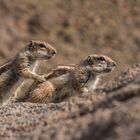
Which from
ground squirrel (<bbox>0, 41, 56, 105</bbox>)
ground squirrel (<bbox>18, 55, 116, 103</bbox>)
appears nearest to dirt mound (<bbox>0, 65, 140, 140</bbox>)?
ground squirrel (<bbox>18, 55, 116, 103</bbox>)

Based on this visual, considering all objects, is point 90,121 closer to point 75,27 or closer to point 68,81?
point 68,81

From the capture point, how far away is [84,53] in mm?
29328

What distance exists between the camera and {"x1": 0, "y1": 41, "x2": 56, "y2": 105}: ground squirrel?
12508 millimetres

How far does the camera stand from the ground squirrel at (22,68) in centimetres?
1251

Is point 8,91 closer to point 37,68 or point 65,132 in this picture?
point 37,68

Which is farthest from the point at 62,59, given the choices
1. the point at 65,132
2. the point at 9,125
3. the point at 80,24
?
the point at 65,132

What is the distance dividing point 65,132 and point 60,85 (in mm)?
5360

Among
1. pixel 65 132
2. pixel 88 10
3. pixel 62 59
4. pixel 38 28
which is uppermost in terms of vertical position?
pixel 88 10

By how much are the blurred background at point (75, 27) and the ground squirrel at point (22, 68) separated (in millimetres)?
14711

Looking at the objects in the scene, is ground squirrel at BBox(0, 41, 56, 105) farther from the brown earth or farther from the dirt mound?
the brown earth

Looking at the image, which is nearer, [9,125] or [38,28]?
[9,125]

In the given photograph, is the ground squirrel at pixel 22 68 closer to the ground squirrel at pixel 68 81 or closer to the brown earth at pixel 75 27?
the ground squirrel at pixel 68 81

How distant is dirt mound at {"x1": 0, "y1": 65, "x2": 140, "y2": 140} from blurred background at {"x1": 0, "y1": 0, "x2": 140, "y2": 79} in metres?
19.6

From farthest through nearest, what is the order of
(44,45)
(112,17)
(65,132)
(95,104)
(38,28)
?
(112,17) < (38,28) < (44,45) < (95,104) < (65,132)
